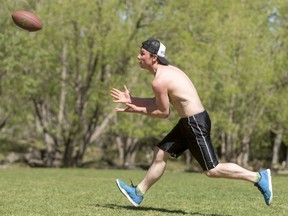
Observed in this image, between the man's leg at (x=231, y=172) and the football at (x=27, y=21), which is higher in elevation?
the football at (x=27, y=21)

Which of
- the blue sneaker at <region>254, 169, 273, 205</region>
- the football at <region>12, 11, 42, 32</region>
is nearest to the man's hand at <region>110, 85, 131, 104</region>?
the blue sneaker at <region>254, 169, 273, 205</region>

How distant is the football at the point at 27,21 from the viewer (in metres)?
10.7

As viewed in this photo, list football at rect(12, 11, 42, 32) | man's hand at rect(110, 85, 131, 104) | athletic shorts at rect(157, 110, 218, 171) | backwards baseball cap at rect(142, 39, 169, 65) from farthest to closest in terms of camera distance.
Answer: football at rect(12, 11, 42, 32)
man's hand at rect(110, 85, 131, 104)
backwards baseball cap at rect(142, 39, 169, 65)
athletic shorts at rect(157, 110, 218, 171)

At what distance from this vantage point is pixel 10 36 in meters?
24.9

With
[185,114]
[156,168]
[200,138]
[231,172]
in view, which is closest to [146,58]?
[185,114]

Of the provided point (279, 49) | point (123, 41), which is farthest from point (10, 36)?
point (279, 49)

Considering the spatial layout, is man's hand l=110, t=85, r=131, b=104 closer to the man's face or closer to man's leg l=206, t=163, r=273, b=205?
the man's face

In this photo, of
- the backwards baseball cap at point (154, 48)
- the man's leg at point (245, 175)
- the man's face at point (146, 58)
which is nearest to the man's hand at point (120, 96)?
the man's face at point (146, 58)

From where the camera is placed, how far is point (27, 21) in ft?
35.4

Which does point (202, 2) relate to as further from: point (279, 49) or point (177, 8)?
point (279, 49)

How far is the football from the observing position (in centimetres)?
1074

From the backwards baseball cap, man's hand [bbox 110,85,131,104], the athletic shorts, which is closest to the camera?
the athletic shorts

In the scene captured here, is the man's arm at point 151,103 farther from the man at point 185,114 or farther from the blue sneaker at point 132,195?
the blue sneaker at point 132,195

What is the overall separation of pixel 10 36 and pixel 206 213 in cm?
1918
